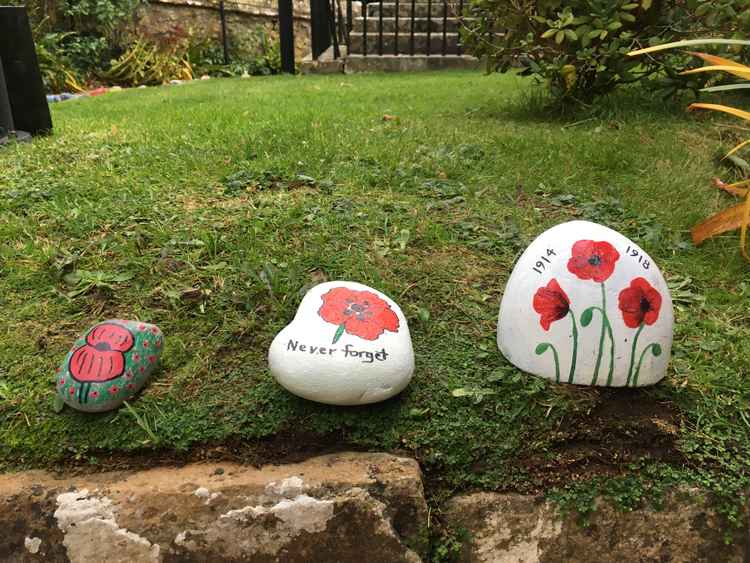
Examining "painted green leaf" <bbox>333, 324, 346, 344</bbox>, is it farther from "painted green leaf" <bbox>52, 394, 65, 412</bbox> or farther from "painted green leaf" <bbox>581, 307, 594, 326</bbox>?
"painted green leaf" <bbox>52, 394, 65, 412</bbox>

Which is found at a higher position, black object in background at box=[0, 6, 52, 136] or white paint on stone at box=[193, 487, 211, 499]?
black object in background at box=[0, 6, 52, 136]

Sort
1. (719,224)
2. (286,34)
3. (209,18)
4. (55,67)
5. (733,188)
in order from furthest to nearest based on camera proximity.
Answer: (209,18) → (286,34) → (55,67) → (733,188) → (719,224)

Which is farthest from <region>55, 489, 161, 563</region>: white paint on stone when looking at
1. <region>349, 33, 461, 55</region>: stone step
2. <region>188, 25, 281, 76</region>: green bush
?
<region>188, 25, 281, 76</region>: green bush

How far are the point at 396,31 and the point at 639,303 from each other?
7.94 meters

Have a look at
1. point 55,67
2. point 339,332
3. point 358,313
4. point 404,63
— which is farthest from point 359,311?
point 55,67

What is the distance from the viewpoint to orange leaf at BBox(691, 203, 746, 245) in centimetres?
261

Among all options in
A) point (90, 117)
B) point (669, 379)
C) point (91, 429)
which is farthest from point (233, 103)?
point (669, 379)

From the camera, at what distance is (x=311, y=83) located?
25.3 ft

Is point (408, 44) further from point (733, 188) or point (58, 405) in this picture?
point (58, 405)

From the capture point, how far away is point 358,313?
6.28 feet

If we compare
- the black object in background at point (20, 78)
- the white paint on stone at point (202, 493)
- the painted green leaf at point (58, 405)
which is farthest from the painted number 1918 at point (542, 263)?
the black object in background at point (20, 78)

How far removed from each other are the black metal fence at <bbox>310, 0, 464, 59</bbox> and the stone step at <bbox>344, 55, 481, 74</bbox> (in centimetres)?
15

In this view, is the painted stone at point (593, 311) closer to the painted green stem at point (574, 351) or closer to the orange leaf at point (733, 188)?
A: the painted green stem at point (574, 351)

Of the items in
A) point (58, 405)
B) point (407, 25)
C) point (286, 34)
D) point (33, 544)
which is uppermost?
point (407, 25)
